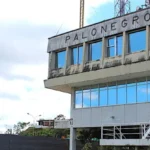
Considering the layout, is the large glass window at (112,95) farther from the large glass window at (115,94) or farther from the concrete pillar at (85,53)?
the concrete pillar at (85,53)

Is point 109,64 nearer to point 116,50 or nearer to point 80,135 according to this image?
point 116,50

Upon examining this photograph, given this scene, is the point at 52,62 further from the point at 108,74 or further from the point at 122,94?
the point at 122,94

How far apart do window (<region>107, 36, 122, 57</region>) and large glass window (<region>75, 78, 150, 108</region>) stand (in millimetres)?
2175

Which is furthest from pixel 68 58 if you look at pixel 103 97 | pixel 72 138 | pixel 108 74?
pixel 72 138

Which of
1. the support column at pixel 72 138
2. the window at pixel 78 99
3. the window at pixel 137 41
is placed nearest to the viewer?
the window at pixel 137 41

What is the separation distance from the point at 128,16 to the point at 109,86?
5.38 metres

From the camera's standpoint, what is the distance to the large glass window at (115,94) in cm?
2643

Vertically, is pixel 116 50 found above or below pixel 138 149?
above

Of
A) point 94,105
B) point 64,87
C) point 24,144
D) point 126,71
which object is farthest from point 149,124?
point 24,144

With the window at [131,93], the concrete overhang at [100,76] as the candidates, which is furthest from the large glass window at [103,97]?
the window at [131,93]

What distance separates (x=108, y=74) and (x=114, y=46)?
2.20 m

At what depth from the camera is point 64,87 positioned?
31.6m

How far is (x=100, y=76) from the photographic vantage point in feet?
90.6

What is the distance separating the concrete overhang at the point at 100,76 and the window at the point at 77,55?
134 cm
